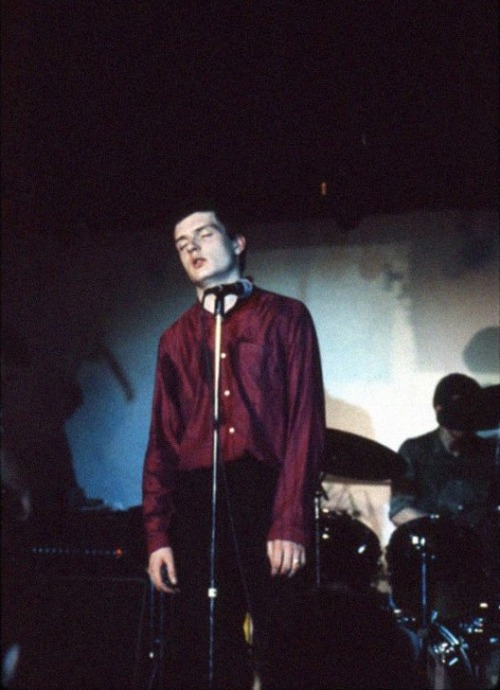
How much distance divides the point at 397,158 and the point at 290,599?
11.2 feet

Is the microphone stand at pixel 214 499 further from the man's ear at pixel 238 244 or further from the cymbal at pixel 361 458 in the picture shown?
the cymbal at pixel 361 458

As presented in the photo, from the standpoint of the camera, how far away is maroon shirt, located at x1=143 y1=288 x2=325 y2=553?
2.79 meters

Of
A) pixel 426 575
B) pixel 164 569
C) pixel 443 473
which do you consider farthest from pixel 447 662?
pixel 164 569

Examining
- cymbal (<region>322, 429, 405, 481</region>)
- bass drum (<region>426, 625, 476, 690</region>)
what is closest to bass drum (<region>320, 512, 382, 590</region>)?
cymbal (<region>322, 429, 405, 481</region>)

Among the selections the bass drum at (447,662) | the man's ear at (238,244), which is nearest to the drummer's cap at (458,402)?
the bass drum at (447,662)

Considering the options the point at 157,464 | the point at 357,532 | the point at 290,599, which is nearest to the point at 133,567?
the point at 357,532

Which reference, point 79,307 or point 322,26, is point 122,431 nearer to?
point 79,307

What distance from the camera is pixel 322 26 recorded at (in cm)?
405

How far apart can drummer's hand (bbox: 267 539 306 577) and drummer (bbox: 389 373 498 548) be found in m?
2.75

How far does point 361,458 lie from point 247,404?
2.11 meters

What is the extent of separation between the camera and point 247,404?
114 inches

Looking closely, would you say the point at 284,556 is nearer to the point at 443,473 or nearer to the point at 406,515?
the point at 406,515

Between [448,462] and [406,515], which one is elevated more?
[448,462]

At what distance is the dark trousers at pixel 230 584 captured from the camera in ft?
8.91
